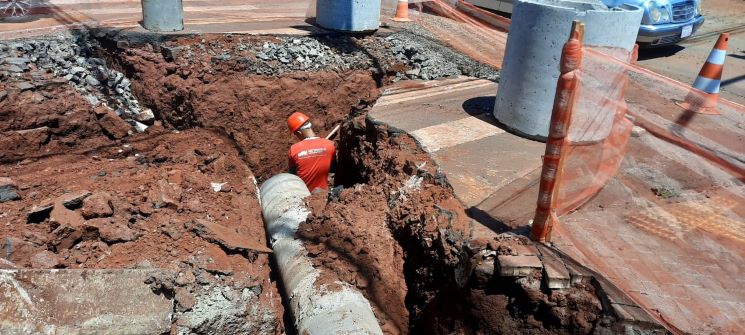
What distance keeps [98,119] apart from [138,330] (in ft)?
12.8

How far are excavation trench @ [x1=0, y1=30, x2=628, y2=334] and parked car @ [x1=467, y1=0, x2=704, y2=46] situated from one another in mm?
3760

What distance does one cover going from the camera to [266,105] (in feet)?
24.6

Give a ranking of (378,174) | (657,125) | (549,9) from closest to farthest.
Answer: (657,125) → (549,9) → (378,174)

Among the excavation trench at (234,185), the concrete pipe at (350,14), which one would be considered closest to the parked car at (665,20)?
the excavation trench at (234,185)

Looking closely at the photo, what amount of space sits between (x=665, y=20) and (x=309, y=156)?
7.51 m

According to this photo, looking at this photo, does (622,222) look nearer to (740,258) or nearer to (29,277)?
(740,258)

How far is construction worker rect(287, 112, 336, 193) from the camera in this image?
6291 mm

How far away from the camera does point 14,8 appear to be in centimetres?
843

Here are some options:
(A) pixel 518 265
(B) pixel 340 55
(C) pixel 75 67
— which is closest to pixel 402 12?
(B) pixel 340 55

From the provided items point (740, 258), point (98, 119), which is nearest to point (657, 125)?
point (740, 258)

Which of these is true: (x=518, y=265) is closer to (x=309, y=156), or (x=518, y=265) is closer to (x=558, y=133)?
(x=558, y=133)

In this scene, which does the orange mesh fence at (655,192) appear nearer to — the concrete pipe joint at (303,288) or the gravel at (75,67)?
the concrete pipe joint at (303,288)

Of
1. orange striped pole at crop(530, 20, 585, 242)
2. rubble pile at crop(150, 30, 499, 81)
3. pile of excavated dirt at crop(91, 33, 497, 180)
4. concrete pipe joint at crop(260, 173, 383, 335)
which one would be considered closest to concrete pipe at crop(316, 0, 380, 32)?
rubble pile at crop(150, 30, 499, 81)

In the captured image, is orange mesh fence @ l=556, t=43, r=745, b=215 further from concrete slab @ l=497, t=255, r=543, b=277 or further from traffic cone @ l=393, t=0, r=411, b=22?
traffic cone @ l=393, t=0, r=411, b=22
